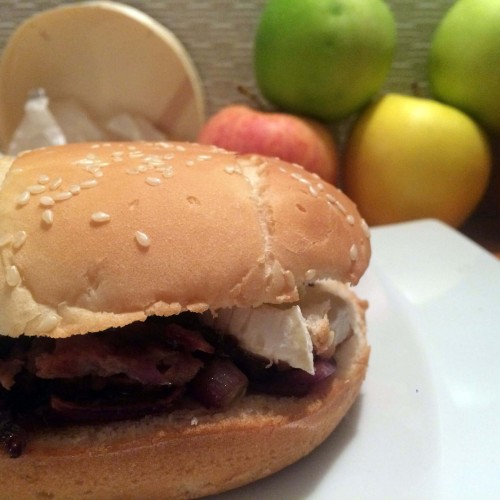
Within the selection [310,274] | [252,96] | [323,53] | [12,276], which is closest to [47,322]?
[12,276]

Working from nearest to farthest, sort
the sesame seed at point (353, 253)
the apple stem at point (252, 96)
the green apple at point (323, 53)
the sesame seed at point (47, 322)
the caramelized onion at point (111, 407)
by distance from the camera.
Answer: the sesame seed at point (47, 322) < the caramelized onion at point (111, 407) < the sesame seed at point (353, 253) < the green apple at point (323, 53) < the apple stem at point (252, 96)

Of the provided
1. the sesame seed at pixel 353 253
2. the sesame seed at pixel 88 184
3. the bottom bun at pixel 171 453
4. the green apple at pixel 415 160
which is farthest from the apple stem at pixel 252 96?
the bottom bun at pixel 171 453

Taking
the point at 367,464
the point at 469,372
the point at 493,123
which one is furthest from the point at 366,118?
the point at 367,464

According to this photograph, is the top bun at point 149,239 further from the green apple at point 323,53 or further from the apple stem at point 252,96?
the apple stem at point 252,96

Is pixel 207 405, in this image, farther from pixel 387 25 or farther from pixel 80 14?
pixel 80 14

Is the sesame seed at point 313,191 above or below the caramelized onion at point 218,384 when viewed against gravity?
above

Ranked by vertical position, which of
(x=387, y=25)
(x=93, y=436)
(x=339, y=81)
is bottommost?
(x=93, y=436)

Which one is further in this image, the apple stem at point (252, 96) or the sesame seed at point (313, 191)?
the apple stem at point (252, 96)

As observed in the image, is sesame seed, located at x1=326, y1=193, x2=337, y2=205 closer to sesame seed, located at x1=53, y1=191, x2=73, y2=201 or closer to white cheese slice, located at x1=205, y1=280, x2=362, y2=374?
white cheese slice, located at x1=205, y1=280, x2=362, y2=374
